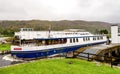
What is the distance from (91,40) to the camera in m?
48.3

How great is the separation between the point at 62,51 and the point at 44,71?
2103cm

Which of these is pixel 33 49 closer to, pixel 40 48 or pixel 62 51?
pixel 40 48

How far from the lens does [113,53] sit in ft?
131

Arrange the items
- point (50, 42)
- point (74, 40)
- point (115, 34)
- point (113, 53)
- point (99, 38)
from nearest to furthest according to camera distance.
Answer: point (50, 42) < point (113, 53) < point (74, 40) < point (115, 34) < point (99, 38)

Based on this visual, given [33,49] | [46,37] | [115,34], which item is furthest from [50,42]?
[115,34]

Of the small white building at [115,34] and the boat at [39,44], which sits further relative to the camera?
the small white building at [115,34]

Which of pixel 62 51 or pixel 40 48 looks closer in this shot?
pixel 40 48

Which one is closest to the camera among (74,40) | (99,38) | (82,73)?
(82,73)

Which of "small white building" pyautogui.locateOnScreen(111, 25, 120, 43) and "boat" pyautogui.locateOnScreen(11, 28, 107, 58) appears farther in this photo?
"small white building" pyautogui.locateOnScreen(111, 25, 120, 43)

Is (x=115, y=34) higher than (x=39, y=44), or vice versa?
(x=115, y=34)

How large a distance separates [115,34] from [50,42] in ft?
61.1

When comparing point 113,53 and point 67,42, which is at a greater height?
point 67,42

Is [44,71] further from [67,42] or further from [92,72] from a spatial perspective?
[67,42]

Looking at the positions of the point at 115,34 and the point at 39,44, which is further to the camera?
the point at 115,34
